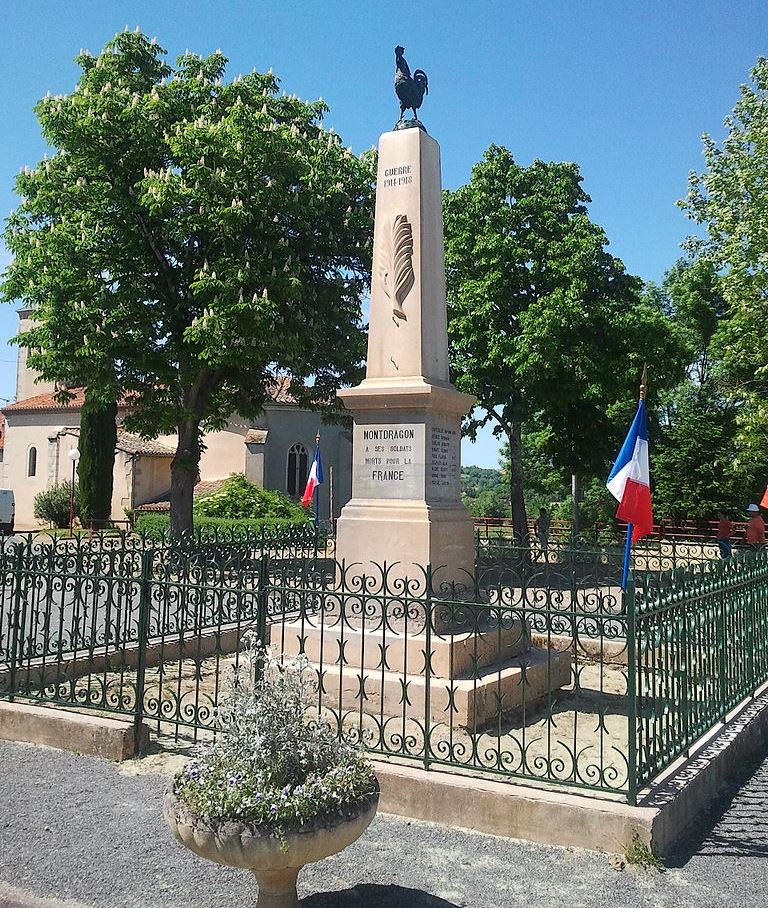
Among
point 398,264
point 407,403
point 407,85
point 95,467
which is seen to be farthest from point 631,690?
point 95,467

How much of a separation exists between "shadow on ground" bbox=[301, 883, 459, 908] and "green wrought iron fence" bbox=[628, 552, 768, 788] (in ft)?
5.19

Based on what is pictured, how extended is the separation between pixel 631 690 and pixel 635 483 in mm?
4304

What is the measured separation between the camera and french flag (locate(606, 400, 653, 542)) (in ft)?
28.2

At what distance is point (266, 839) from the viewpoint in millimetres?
3213

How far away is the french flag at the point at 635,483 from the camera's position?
8.61 metres

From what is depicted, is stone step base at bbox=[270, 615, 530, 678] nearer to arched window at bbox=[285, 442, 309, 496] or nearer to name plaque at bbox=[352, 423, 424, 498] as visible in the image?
name plaque at bbox=[352, 423, 424, 498]

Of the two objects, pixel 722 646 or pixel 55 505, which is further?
pixel 55 505

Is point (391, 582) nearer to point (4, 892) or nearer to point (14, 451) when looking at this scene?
point (4, 892)

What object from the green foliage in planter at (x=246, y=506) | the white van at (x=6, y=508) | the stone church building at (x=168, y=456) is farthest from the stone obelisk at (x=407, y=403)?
the white van at (x=6, y=508)

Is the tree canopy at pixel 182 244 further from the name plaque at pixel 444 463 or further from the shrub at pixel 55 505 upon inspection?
the shrub at pixel 55 505

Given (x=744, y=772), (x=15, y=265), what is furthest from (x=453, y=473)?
(x=15, y=265)

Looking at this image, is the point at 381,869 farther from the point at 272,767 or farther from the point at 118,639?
the point at 118,639

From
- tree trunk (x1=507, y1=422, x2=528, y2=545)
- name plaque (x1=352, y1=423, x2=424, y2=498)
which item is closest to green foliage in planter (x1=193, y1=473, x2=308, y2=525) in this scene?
tree trunk (x1=507, y1=422, x2=528, y2=545)

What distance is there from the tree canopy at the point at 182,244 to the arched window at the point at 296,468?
1673 centimetres
